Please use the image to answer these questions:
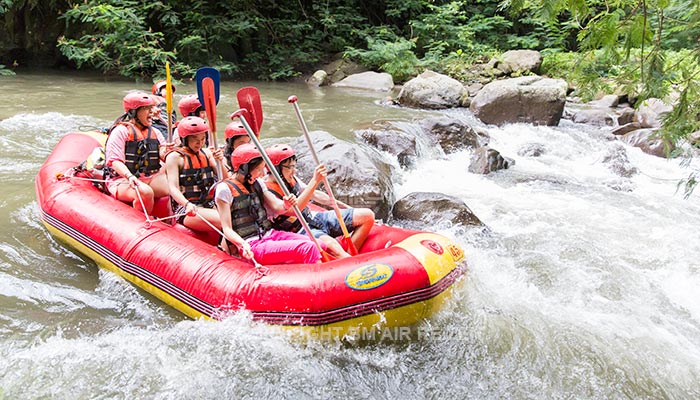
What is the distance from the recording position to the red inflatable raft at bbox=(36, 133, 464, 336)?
305 centimetres

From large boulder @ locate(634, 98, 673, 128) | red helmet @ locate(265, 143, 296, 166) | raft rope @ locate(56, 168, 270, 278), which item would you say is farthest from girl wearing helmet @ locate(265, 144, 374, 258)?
large boulder @ locate(634, 98, 673, 128)

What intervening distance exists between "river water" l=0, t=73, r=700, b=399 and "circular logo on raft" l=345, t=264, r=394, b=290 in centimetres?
41

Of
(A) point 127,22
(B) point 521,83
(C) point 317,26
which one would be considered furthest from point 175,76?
(B) point 521,83

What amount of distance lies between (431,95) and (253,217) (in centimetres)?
826

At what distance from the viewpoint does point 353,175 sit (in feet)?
18.5

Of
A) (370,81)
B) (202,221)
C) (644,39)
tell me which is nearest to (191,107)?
(202,221)

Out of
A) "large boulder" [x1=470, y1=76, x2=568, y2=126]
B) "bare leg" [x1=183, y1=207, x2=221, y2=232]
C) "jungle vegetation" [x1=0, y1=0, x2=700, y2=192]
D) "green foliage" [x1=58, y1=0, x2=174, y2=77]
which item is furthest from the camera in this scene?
"jungle vegetation" [x1=0, y1=0, x2=700, y2=192]

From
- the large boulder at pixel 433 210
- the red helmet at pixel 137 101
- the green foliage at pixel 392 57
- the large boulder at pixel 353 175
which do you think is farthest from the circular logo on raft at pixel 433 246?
the green foliage at pixel 392 57

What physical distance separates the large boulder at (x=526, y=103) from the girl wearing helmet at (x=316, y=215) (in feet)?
22.5

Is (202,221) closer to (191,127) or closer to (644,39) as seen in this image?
(191,127)

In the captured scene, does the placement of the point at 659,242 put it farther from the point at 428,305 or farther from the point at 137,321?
the point at 137,321

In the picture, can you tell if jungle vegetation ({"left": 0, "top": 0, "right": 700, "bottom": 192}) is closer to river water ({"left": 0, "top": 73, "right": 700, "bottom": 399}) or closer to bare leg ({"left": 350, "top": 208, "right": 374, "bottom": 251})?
river water ({"left": 0, "top": 73, "right": 700, "bottom": 399})

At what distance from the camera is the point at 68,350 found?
10.1 feet

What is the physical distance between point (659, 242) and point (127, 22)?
11.4 m
